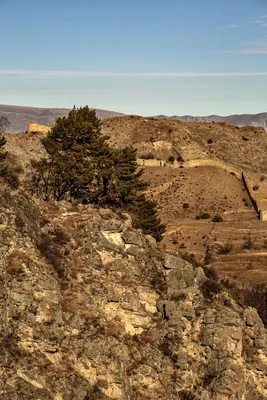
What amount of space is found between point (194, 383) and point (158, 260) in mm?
5934

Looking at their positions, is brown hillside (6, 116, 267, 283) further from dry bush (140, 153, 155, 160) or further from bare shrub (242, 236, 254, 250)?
dry bush (140, 153, 155, 160)

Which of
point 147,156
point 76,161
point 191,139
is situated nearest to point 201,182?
point 147,156

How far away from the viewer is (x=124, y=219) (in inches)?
1248

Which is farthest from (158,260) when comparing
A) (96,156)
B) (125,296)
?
(96,156)

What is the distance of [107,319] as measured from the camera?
88.6 feet

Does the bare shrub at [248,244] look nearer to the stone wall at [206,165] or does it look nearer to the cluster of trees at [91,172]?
the cluster of trees at [91,172]

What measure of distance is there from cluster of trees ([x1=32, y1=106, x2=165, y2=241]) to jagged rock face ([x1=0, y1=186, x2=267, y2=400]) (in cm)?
1137

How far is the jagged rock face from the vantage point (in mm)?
23984

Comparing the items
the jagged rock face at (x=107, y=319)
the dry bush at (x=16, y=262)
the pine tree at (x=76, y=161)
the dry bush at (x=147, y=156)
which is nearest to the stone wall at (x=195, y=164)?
the dry bush at (x=147, y=156)

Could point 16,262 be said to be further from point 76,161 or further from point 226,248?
point 226,248

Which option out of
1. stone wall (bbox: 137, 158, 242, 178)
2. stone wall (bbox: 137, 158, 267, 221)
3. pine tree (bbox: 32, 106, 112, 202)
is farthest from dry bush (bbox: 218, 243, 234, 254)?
stone wall (bbox: 137, 158, 242, 178)

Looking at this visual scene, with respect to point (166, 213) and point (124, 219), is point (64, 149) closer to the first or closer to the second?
point (124, 219)

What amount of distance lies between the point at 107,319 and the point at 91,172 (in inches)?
702

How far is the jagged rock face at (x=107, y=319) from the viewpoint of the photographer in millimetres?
23984
